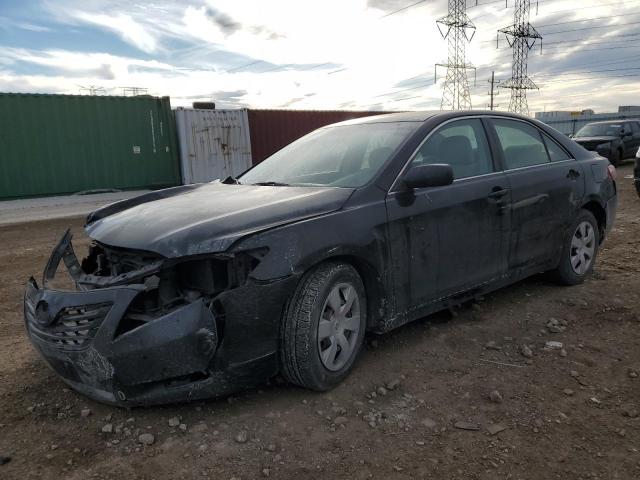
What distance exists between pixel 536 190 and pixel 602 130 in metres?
16.7

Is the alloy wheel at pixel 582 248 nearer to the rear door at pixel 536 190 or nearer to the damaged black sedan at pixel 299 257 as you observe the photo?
the rear door at pixel 536 190

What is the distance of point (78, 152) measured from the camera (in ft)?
47.8

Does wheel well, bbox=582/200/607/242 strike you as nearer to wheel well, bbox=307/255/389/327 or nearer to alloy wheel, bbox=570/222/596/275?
alloy wheel, bbox=570/222/596/275

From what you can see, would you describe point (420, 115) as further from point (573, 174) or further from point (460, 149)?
point (573, 174)

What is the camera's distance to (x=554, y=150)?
4637 mm

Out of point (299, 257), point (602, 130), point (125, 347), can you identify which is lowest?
point (125, 347)

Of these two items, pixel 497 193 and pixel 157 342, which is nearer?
pixel 157 342

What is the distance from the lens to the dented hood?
2592 millimetres

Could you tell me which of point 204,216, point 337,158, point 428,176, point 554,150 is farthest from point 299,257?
point 554,150

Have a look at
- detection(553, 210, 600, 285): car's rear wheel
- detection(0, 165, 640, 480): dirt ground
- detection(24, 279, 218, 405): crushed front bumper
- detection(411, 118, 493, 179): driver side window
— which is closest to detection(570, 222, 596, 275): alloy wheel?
detection(553, 210, 600, 285): car's rear wheel

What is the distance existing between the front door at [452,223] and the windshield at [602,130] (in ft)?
54.8

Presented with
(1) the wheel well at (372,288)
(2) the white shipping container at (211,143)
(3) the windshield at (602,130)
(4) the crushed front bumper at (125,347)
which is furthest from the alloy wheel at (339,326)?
(3) the windshield at (602,130)

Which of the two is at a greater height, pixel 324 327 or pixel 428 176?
pixel 428 176

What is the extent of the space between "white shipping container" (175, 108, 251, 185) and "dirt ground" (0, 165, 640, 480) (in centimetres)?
1284
